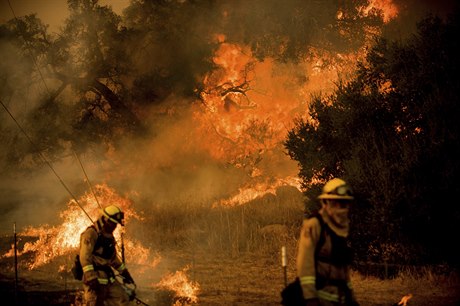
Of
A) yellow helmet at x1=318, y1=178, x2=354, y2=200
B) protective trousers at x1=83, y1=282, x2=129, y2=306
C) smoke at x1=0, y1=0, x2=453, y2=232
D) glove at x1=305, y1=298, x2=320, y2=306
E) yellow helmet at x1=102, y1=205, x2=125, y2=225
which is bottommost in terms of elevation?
protective trousers at x1=83, y1=282, x2=129, y2=306

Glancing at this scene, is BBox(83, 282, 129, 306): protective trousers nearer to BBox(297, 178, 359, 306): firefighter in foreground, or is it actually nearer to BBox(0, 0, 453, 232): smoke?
BBox(297, 178, 359, 306): firefighter in foreground

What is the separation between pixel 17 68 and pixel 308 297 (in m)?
18.8

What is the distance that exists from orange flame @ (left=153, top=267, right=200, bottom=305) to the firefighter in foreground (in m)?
5.34

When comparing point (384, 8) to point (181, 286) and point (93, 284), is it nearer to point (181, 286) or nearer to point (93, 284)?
point (181, 286)

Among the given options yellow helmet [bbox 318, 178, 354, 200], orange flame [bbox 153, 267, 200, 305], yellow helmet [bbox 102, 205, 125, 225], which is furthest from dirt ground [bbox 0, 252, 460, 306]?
yellow helmet [bbox 318, 178, 354, 200]

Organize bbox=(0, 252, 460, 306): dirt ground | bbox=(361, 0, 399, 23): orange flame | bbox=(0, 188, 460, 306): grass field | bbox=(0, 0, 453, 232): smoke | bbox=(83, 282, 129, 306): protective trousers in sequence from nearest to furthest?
1. bbox=(83, 282, 129, 306): protective trousers
2. bbox=(0, 252, 460, 306): dirt ground
3. bbox=(0, 188, 460, 306): grass field
4. bbox=(0, 0, 453, 232): smoke
5. bbox=(361, 0, 399, 23): orange flame

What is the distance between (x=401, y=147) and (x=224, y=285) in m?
5.24

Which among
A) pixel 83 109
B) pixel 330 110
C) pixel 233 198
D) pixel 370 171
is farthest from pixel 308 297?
pixel 83 109

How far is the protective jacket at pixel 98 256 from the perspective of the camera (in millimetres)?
6121

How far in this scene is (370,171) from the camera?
9.95 m

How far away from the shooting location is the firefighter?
241 inches

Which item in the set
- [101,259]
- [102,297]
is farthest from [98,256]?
[102,297]

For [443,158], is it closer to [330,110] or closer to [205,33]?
[330,110]

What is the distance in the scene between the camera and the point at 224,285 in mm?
10164
